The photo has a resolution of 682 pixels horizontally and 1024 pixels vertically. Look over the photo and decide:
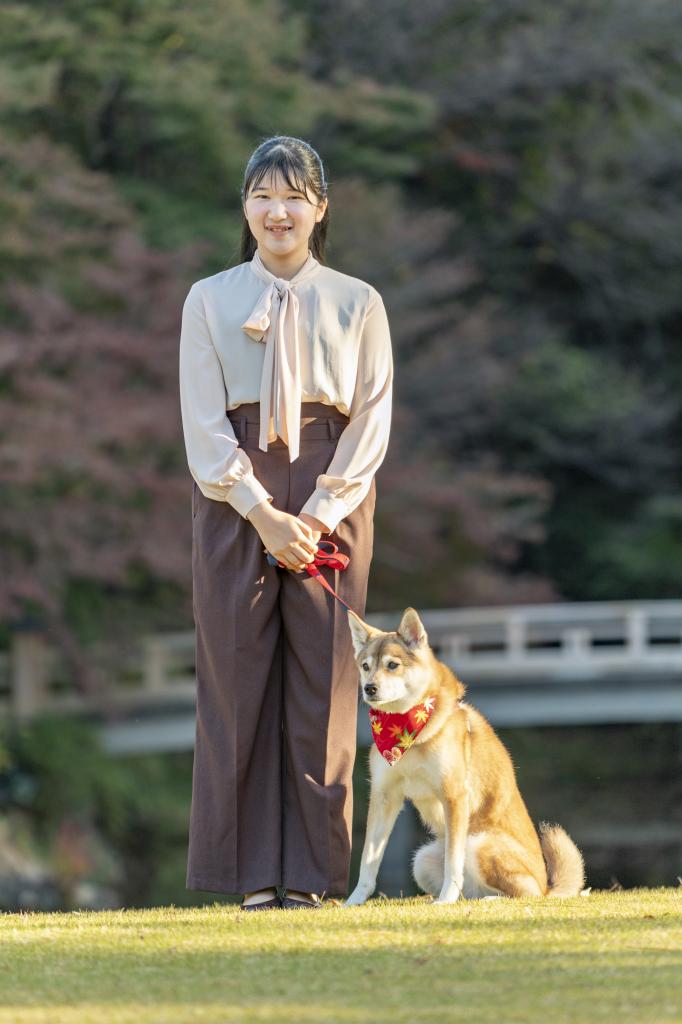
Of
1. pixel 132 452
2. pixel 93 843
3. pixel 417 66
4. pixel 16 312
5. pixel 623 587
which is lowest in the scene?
pixel 93 843

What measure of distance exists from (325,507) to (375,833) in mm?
988

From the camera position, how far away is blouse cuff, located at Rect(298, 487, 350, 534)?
5.00m

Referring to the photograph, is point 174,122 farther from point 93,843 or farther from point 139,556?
point 93,843

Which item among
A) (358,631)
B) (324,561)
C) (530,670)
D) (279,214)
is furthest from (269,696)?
(530,670)

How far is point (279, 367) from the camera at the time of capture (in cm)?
503

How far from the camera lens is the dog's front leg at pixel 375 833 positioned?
17.1 feet

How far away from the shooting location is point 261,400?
5059 mm

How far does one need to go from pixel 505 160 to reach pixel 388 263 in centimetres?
406

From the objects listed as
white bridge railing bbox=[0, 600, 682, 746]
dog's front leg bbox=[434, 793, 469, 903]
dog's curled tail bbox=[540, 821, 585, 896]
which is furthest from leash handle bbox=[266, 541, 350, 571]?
white bridge railing bbox=[0, 600, 682, 746]

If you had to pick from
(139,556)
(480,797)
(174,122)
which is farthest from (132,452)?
(480,797)

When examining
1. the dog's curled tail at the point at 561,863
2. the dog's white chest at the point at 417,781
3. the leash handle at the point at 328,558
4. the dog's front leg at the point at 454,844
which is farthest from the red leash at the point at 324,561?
the dog's curled tail at the point at 561,863

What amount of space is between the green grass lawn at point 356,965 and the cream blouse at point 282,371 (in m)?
Result: 1.16

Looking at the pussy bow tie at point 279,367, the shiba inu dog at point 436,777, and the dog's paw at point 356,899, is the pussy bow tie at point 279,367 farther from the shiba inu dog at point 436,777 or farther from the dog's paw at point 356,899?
the dog's paw at point 356,899

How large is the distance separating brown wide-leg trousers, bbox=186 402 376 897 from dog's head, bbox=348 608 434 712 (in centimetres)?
6
